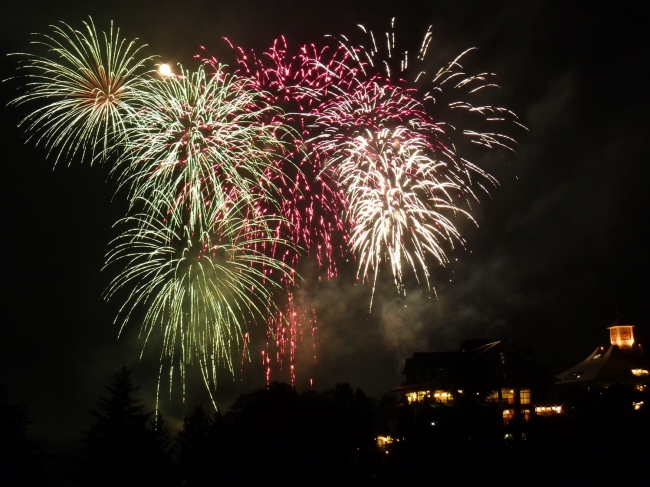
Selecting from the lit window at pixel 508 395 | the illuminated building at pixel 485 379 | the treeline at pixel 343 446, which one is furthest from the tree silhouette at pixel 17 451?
the lit window at pixel 508 395

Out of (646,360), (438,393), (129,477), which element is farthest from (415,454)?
(646,360)

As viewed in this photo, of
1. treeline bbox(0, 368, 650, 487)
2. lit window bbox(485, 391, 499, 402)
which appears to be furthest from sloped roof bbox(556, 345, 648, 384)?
treeline bbox(0, 368, 650, 487)

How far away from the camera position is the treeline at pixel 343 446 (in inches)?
995

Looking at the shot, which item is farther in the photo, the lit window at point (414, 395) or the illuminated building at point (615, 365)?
the illuminated building at point (615, 365)

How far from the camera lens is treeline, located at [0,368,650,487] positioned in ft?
82.9

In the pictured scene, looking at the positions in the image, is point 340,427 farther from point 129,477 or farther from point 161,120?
point 161,120

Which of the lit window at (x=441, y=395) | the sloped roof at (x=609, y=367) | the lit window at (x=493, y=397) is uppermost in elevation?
the sloped roof at (x=609, y=367)

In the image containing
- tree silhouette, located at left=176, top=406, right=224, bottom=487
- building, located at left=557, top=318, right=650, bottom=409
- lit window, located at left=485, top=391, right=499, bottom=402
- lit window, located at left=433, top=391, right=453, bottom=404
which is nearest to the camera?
tree silhouette, located at left=176, top=406, right=224, bottom=487

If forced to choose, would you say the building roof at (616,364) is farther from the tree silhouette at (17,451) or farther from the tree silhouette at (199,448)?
the tree silhouette at (17,451)

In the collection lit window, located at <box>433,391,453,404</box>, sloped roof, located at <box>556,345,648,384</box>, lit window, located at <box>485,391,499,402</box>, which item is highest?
sloped roof, located at <box>556,345,648,384</box>

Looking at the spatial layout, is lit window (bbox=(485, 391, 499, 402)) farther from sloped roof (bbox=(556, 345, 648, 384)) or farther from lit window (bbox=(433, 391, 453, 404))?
sloped roof (bbox=(556, 345, 648, 384))

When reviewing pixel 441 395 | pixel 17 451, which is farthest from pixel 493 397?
pixel 17 451

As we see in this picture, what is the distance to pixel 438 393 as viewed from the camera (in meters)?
63.5

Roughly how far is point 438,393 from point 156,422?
27636 mm
